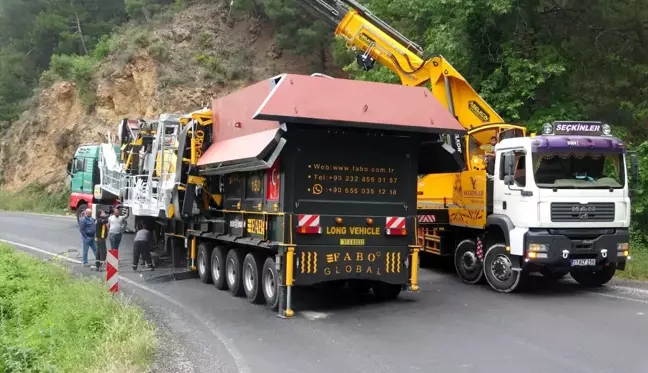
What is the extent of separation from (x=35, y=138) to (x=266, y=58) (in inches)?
670

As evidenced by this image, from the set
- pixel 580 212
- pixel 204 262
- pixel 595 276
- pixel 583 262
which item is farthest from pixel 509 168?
A: pixel 204 262

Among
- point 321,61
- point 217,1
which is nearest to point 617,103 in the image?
point 321,61

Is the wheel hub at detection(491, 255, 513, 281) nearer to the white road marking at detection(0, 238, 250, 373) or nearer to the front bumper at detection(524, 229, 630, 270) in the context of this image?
the front bumper at detection(524, 229, 630, 270)

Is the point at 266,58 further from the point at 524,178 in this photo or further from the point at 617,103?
the point at 524,178

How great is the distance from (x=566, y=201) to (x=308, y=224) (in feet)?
15.2

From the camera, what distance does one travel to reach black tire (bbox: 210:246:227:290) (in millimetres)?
12305

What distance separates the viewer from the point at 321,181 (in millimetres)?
9961

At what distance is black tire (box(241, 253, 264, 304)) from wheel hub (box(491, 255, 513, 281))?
14.4 ft

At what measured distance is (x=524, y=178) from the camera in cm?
1148

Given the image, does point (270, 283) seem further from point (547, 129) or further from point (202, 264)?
point (547, 129)

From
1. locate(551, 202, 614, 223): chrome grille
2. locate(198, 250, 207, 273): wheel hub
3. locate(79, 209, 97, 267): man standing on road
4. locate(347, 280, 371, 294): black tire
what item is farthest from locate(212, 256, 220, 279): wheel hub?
locate(551, 202, 614, 223): chrome grille

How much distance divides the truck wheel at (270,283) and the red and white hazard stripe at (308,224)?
77 cm

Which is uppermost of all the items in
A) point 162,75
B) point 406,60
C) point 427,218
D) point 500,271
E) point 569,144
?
point 162,75

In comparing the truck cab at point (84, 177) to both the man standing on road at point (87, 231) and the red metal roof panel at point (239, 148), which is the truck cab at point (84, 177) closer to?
the man standing on road at point (87, 231)
